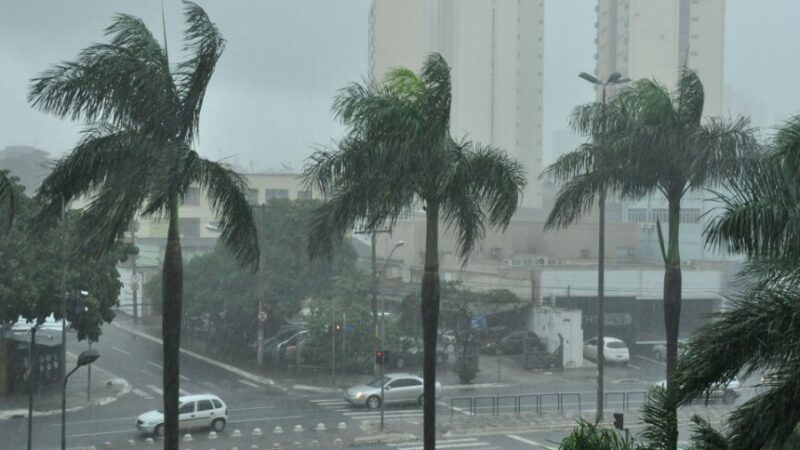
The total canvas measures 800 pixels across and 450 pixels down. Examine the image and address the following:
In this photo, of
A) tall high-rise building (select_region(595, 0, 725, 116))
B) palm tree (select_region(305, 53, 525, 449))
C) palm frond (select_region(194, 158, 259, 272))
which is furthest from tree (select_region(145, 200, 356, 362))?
tall high-rise building (select_region(595, 0, 725, 116))

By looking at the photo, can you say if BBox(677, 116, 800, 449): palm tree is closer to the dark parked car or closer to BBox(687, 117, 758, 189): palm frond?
BBox(687, 117, 758, 189): palm frond

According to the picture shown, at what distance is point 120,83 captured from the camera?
18.9ft

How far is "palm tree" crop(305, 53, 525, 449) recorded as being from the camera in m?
6.34

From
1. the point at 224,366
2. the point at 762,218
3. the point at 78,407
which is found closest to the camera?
the point at 762,218

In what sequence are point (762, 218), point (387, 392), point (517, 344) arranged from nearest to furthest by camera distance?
1. point (762, 218)
2. point (387, 392)
3. point (517, 344)

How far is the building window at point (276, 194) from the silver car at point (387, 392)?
3.70m

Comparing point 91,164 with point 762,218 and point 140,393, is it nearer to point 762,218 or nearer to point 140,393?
point 762,218

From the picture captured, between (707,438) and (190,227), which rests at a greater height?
(190,227)

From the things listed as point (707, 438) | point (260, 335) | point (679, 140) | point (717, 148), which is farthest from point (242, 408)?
point (707, 438)

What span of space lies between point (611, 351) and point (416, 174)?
36.7 feet

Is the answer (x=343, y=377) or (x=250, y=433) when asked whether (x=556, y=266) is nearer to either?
(x=343, y=377)

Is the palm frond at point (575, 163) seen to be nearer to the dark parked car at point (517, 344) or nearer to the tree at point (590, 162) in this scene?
the tree at point (590, 162)

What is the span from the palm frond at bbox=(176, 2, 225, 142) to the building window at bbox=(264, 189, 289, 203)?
9132mm

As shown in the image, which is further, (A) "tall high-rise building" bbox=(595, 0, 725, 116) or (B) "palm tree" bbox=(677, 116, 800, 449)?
(A) "tall high-rise building" bbox=(595, 0, 725, 116)
